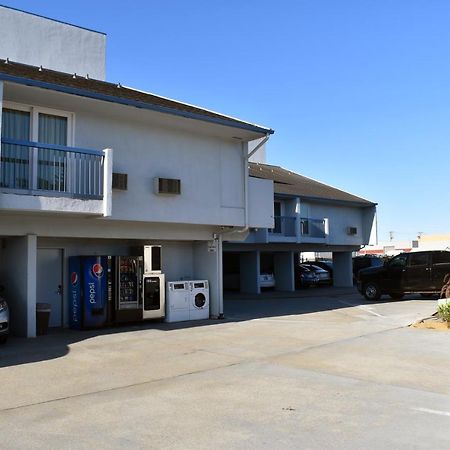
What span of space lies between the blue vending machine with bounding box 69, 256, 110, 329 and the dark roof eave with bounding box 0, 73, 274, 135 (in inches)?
157

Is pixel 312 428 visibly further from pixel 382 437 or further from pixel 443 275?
pixel 443 275

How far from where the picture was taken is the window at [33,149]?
1103 cm

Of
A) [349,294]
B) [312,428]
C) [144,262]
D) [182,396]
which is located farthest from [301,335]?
[349,294]

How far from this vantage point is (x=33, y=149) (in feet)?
36.9

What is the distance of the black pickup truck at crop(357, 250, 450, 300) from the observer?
781 inches

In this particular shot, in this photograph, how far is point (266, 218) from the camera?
53.6 feet

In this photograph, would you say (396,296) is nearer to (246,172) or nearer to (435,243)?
(246,172)

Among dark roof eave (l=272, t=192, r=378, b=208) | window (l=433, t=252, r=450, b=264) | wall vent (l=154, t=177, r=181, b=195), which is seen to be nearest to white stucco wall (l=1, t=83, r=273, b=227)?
wall vent (l=154, t=177, r=181, b=195)

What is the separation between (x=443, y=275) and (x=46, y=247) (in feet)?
47.1

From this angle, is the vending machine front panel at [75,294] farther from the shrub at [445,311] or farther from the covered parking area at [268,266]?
the covered parking area at [268,266]

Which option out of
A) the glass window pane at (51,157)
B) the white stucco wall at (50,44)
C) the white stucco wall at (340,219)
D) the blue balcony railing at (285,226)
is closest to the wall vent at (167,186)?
the glass window pane at (51,157)

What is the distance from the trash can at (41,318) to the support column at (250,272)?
15.0 metres

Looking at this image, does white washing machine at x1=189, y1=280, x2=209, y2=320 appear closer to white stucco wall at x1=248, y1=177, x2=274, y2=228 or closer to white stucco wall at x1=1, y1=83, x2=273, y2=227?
white stucco wall at x1=1, y1=83, x2=273, y2=227

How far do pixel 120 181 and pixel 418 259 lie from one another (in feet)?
41.9
